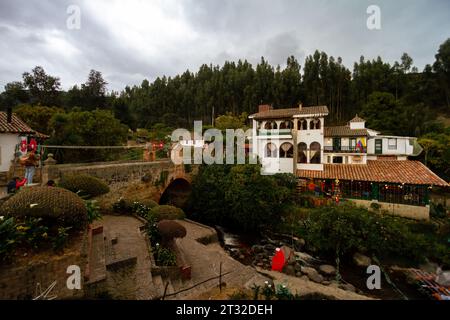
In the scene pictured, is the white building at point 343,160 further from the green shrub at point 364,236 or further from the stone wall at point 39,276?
the stone wall at point 39,276

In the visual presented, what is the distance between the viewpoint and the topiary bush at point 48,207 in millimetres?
4582

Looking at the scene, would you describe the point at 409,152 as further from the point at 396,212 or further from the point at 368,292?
the point at 368,292

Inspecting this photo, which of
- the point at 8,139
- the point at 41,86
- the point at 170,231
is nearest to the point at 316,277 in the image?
the point at 170,231

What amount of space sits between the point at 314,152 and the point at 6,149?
21905 mm

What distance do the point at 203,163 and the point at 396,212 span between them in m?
15.7

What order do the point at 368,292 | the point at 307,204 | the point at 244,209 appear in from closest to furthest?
the point at 368,292, the point at 244,209, the point at 307,204

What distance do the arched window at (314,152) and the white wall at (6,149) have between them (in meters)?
21.4

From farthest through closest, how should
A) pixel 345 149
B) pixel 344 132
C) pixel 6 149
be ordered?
pixel 344 132 < pixel 345 149 < pixel 6 149

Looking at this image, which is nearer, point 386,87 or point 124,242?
point 124,242

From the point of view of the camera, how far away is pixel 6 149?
10688 mm

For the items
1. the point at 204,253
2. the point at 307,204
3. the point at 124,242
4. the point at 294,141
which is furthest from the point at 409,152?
the point at 124,242

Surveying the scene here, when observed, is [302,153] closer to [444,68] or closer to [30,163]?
[30,163]

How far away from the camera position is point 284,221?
608 inches

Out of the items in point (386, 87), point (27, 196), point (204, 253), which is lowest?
point (204, 253)
